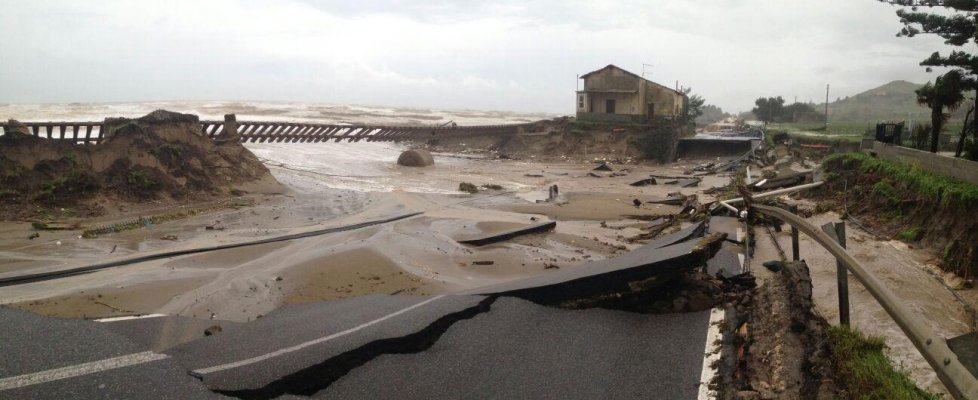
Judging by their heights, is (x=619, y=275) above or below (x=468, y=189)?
above

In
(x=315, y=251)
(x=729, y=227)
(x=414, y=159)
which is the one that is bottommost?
(x=315, y=251)

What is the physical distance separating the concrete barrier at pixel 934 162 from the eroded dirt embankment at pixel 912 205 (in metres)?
0.21

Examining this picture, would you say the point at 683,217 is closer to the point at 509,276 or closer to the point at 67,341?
the point at 509,276

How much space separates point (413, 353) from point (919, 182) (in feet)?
39.9

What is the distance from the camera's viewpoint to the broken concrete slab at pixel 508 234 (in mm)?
11688

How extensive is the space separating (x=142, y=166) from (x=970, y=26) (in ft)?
75.1

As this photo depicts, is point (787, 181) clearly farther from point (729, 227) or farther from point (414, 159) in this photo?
point (414, 159)

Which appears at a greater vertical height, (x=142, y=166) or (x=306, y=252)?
(x=142, y=166)

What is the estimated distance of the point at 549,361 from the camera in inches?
175

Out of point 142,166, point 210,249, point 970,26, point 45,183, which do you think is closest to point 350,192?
point 142,166

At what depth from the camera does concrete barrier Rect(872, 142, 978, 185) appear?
10.8 meters

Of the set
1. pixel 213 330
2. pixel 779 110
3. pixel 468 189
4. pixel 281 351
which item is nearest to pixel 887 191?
pixel 468 189

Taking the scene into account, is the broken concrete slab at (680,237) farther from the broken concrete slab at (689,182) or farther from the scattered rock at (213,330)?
the broken concrete slab at (689,182)

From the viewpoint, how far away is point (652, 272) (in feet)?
17.5
